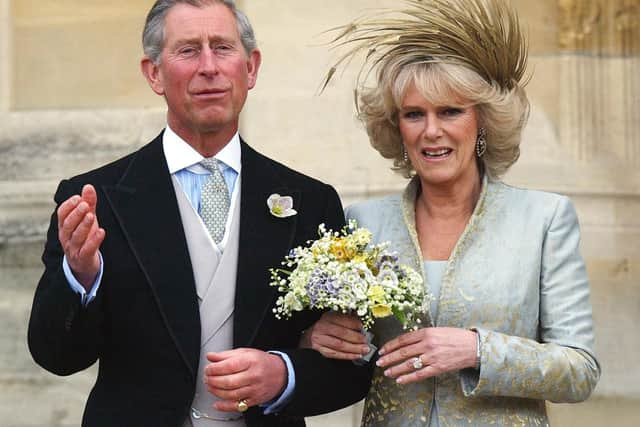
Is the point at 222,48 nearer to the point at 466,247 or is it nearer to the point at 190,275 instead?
the point at 190,275

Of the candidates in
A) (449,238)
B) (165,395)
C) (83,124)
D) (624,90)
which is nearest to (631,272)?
(624,90)

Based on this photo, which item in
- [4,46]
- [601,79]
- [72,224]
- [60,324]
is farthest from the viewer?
[4,46]

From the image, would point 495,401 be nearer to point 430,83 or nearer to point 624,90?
point 430,83

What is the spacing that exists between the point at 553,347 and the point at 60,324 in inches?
51.4

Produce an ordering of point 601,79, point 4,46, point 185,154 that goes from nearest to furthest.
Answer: point 185,154, point 601,79, point 4,46

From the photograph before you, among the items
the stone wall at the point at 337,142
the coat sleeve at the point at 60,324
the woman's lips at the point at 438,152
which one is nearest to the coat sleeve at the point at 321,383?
the coat sleeve at the point at 60,324

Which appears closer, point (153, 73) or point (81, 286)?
point (81, 286)

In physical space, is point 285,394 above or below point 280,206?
below

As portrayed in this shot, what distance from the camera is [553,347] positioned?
11.5 ft

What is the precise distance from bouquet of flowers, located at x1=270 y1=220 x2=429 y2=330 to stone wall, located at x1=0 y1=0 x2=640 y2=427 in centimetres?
215

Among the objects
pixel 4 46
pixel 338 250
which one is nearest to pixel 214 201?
pixel 338 250

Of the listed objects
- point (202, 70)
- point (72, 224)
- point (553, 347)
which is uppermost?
point (202, 70)

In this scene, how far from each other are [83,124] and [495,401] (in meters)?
2.99

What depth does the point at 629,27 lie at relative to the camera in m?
5.73
